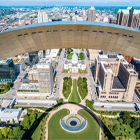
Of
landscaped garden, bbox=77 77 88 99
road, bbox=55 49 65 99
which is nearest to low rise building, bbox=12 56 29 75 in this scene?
road, bbox=55 49 65 99

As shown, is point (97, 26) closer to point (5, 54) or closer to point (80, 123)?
point (5, 54)

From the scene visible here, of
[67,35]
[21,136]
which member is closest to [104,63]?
[21,136]

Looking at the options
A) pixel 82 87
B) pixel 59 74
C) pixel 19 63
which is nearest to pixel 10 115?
pixel 82 87

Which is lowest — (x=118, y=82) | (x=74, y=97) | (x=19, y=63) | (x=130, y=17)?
(x=74, y=97)

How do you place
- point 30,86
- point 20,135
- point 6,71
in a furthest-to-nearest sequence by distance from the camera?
point 6,71
point 30,86
point 20,135

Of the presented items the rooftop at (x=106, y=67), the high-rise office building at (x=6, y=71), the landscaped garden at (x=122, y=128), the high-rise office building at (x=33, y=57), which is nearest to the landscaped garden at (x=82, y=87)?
the rooftop at (x=106, y=67)

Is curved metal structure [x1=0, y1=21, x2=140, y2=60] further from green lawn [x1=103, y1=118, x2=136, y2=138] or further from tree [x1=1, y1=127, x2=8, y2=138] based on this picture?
green lawn [x1=103, y1=118, x2=136, y2=138]

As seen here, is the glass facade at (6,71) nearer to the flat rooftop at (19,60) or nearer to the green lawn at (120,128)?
the flat rooftop at (19,60)

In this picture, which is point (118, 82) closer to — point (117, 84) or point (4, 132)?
point (117, 84)
